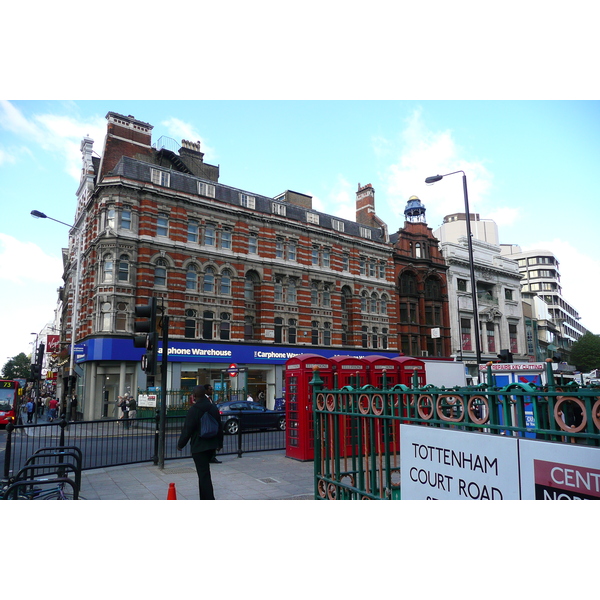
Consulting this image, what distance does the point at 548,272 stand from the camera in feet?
292

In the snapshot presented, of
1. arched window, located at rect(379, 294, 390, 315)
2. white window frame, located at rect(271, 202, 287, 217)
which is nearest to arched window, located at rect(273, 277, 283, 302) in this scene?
white window frame, located at rect(271, 202, 287, 217)

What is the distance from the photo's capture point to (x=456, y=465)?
358 cm

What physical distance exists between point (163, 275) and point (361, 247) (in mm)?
18738

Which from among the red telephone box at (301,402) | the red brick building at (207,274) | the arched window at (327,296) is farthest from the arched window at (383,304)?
the red telephone box at (301,402)

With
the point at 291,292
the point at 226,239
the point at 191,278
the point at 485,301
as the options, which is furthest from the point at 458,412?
the point at 485,301

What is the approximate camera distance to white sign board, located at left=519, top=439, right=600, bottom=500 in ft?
8.91

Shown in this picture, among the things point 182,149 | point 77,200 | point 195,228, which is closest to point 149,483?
point 195,228

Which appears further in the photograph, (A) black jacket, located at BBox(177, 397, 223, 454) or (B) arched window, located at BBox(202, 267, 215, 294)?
(B) arched window, located at BBox(202, 267, 215, 294)

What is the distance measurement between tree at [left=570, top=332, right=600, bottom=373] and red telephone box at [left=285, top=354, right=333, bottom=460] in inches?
2501

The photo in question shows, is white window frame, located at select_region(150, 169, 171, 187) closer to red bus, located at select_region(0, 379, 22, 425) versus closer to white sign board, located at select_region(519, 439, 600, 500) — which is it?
red bus, located at select_region(0, 379, 22, 425)

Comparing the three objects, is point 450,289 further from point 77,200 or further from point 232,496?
→ point 232,496

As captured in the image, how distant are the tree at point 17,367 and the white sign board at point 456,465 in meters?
108

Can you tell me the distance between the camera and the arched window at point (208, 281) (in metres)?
33.5


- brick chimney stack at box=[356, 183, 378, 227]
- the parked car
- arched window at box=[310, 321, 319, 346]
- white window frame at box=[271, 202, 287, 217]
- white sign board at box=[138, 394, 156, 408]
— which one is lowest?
the parked car
